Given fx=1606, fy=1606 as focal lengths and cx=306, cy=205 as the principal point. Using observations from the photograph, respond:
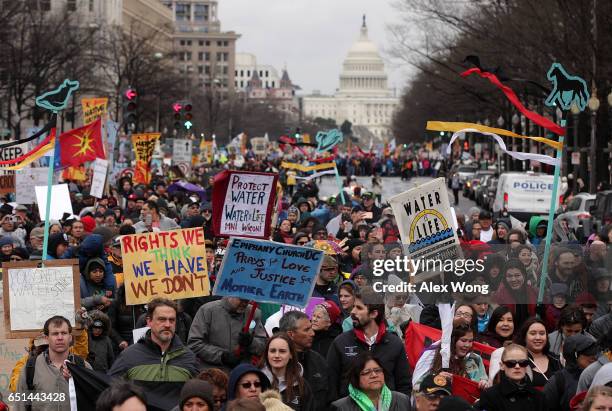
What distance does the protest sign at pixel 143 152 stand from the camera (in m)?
29.8

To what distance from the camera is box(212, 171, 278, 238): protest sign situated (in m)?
11.5

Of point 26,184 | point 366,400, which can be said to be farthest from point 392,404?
point 26,184

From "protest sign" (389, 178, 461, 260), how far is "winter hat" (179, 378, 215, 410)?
3526mm

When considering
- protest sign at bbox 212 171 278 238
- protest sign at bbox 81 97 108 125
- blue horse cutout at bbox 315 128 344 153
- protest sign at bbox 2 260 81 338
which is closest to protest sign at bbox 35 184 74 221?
protest sign at bbox 81 97 108 125

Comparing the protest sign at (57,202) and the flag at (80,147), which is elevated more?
the flag at (80,147)

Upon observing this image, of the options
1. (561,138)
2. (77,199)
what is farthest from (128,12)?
(561,138)

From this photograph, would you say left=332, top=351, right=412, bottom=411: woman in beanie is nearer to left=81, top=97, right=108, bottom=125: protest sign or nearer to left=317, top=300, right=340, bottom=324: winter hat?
left=317, top=300, right=340, bottom=324: winter hat

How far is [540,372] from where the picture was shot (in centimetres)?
907

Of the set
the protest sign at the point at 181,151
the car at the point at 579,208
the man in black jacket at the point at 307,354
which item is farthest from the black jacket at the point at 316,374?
the protest sign at the point at 181,151

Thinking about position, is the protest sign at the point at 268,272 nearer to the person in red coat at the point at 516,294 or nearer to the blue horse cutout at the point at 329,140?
the person in red coat at the point at 516,294

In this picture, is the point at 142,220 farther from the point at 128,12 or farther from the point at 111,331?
the point at 128,12

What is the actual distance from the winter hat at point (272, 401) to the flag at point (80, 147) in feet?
45.7


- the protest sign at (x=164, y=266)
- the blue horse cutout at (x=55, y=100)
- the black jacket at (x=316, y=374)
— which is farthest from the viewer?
the blue horse cutout at (x=55, y=100)

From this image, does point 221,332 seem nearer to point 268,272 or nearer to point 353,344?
point 268,272
